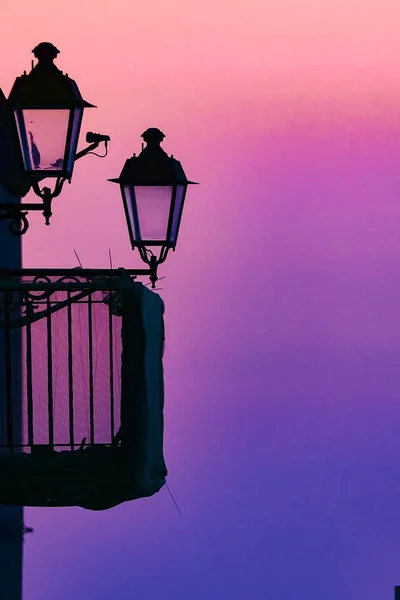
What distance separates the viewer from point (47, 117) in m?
→ 8.08

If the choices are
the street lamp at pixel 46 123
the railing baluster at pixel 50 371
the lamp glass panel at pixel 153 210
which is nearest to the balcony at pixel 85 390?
the railing baluster at pixel 50 371

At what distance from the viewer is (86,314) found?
890 cm

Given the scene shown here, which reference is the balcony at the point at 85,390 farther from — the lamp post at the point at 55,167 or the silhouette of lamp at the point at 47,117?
the silhouette of lamp at the point at 47,117

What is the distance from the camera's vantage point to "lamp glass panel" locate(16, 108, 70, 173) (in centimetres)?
807

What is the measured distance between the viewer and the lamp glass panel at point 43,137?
318 inches

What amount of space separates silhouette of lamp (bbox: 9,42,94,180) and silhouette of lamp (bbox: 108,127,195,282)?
1.52 m

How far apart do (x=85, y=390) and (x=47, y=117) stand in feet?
5.88

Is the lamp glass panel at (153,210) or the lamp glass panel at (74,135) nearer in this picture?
the lamp glass panel at (74,135)

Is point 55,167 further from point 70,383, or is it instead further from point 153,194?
point 153,194

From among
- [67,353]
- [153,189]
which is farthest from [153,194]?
[67,353]

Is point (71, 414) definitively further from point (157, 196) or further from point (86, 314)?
point (157, 196)

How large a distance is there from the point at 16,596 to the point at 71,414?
571 cm

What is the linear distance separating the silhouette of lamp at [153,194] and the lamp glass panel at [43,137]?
5.08 ft

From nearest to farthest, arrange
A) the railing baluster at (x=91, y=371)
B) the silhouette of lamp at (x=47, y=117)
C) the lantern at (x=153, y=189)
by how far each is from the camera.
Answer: the silhouette of lamp at (x=47, y=117)
the railing baluster at (x=91, y=371)
the lantern at (x=153, y=189)
